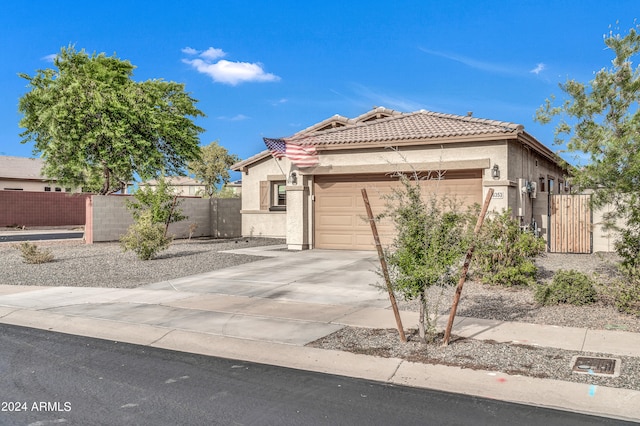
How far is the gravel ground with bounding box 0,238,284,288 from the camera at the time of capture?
12.9 meters

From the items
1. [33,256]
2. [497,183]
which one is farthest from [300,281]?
[33,256]

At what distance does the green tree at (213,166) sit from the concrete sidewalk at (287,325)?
4073 cm

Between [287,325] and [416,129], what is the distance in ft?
37.8

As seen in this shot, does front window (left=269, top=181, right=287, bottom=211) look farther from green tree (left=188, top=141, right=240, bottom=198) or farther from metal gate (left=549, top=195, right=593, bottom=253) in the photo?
green tree (left=188, top=141, right=240, bottom=198)

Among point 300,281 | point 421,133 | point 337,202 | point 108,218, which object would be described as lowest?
point 300,281

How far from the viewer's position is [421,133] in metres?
17.1

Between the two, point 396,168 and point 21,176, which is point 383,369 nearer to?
point 396,168

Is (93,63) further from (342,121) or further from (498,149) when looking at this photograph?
(498,149)

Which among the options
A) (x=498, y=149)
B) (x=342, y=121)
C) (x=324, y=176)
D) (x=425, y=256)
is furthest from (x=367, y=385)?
(x=342, y=121)

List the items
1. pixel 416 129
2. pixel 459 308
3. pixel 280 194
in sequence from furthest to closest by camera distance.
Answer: pixel 280 194
pixel 416 129
pixel 459 308

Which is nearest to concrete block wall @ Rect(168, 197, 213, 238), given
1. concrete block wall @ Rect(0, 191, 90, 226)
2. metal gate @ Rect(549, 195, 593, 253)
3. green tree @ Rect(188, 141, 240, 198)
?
concrete block wall @ Rect(0, 191, 90, 226)

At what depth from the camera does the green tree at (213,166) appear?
2063 inches

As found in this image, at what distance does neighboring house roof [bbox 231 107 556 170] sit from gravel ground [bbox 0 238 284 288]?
5.02m

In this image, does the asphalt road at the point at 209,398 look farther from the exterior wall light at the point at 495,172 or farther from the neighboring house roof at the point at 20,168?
the neighboring house roof at the point at 20,168
